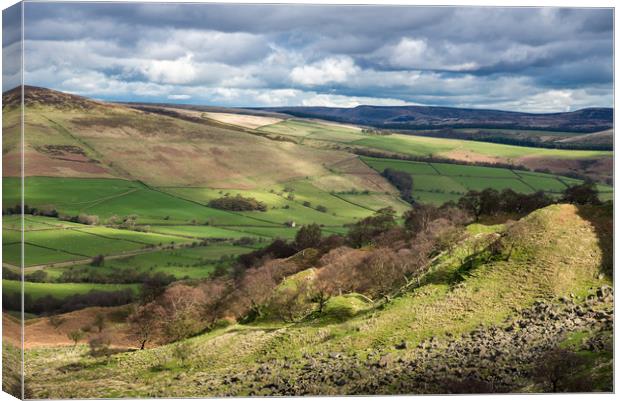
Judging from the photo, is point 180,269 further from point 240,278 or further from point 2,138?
point 2,138

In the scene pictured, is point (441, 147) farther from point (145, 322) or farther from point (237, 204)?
point (145, 322)

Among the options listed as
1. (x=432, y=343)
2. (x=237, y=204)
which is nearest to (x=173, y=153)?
(x=237, y=204)

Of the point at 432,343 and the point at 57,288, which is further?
the point at 57,288

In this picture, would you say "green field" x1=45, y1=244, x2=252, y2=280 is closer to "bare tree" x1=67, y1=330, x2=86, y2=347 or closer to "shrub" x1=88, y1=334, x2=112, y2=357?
"bare tree" x1=67, y1=330, x2=86, y2=347

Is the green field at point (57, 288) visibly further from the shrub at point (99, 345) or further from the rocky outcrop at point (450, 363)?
the rocky outcrop at point (450, 363)

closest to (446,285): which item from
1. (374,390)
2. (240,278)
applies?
(374,390)

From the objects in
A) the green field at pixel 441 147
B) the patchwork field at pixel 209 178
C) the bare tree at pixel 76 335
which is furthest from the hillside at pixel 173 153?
the bare tree at pixel 76 335
